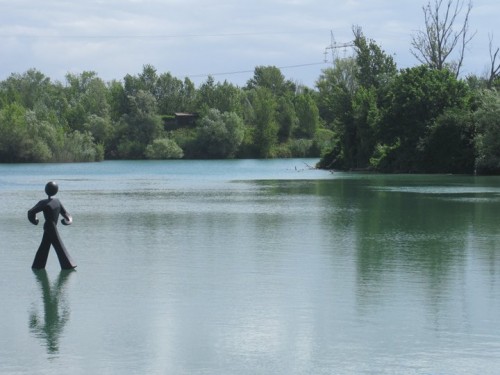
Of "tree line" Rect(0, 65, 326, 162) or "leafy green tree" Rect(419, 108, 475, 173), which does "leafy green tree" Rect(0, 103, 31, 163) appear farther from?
"leafy green tree" Rect(419, 108, 475, 173)

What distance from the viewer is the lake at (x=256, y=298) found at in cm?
943

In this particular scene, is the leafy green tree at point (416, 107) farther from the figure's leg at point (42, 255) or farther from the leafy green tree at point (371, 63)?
the figure's leg at point (42, 255)

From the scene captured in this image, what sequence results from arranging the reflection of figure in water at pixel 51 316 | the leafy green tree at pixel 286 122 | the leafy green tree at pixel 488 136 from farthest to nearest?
the leafy green tree at pixel 286 122, the leafy green tree at pixel 488 136, the reflection of figure in water at pixel 51 316

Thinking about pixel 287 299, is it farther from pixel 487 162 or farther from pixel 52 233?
pixel 487 162

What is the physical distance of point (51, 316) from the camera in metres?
11.6

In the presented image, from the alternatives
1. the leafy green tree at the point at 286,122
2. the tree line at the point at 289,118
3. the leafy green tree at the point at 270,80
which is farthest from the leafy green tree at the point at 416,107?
the leafy green tree at the point at 270,80

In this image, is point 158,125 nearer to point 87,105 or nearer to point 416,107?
point 87,105

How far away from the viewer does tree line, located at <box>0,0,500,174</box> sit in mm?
65688

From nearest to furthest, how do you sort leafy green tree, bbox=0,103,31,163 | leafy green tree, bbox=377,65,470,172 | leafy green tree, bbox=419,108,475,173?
1. leafy green tree, bbox=419,108,475,173
2. leafy green tree, bbox=377,65,470,172
3. leafy green tree, bbox=0,103,31,163

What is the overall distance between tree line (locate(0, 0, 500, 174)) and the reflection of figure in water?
157ft

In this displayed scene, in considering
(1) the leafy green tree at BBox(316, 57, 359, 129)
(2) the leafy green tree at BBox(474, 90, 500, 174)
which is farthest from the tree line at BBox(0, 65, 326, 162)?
(2) the leafy green tree at BBox(474, 90, 500, 174)

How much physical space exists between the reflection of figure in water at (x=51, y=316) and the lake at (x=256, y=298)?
1.0 inches

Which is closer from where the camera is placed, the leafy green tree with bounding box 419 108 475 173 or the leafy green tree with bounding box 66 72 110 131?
the leafy green tree with bounding box 419 108 475 173

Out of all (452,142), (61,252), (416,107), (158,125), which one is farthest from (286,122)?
(61,252)
